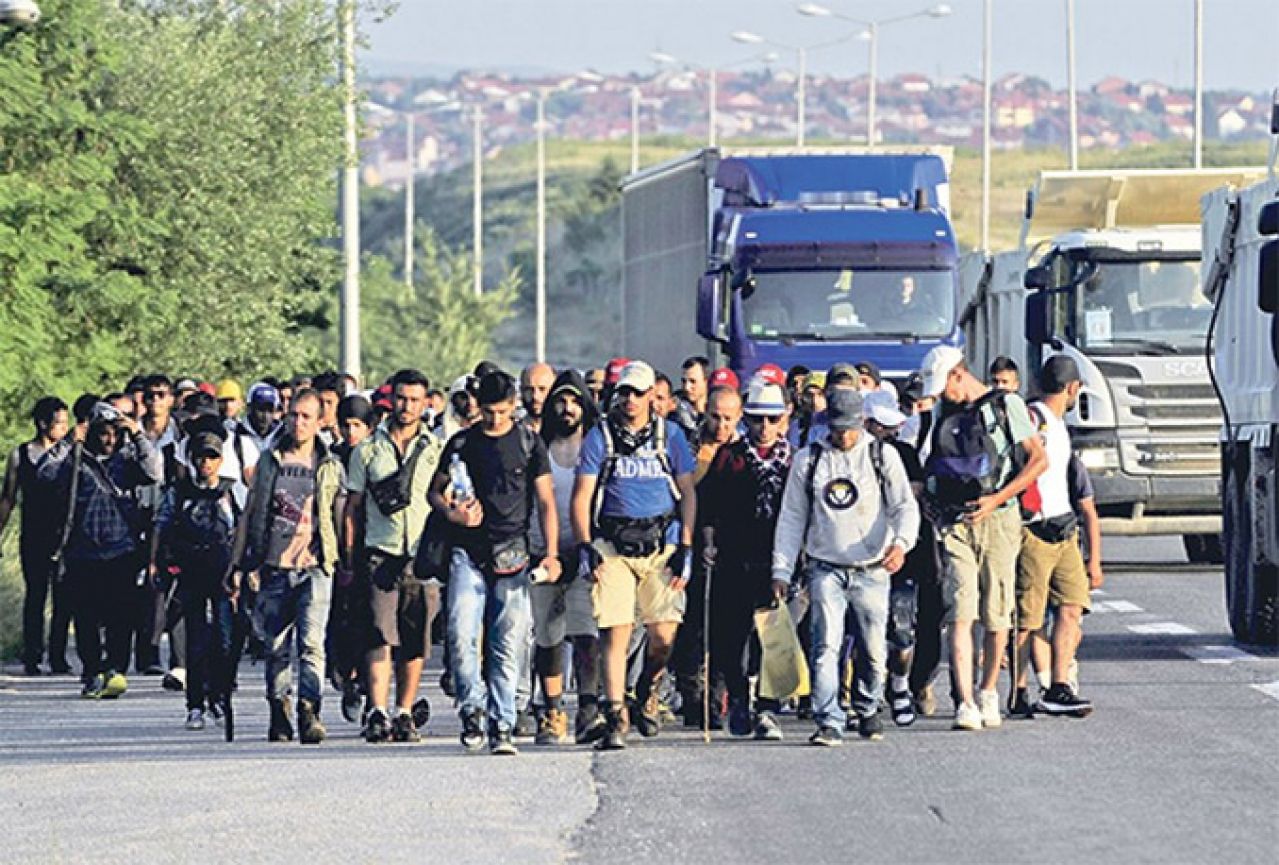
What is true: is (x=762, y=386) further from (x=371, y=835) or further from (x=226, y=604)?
(x=371, y=835)

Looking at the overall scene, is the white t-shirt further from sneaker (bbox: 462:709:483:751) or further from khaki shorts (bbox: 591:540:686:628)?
sneaker (bbox: 462:709:483:751)

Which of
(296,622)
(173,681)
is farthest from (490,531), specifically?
(173,681)

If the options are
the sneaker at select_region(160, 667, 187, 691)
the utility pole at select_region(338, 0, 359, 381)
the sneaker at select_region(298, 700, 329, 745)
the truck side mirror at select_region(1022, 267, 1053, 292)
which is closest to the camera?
the sneaker at select_region(298, 700, 329, 745)

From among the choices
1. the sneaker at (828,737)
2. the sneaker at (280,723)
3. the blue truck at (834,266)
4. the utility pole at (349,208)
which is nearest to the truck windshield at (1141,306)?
the blue truck at (834,266)

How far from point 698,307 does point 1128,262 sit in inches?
179

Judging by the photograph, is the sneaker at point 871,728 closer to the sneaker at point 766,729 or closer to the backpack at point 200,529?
the sneaker at point 766,729

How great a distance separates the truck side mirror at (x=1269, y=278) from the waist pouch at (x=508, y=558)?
583 centimetres

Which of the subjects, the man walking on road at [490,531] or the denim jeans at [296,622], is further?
the denim jeans at [296,622]

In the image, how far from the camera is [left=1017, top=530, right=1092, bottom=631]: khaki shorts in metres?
16.6

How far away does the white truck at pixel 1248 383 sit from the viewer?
786 inches

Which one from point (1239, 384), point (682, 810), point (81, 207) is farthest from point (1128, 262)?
point (682, 810)

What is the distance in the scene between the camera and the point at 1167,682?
60.9 ft

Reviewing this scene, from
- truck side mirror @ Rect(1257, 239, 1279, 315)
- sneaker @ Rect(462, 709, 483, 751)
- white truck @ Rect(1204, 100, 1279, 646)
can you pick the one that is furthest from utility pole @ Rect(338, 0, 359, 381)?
sneaker @ Rect(462, 709, 483, 751)

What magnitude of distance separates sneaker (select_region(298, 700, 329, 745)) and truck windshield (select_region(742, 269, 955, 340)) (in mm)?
14674
